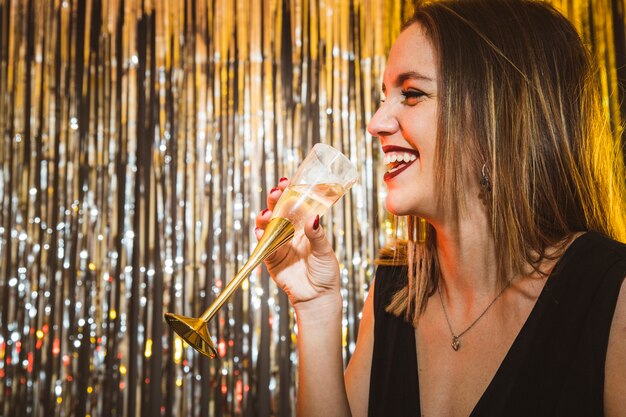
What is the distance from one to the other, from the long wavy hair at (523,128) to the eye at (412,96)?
0.04 meters

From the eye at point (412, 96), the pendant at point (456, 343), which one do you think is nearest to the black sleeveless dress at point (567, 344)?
the pendant at point (456, 343)

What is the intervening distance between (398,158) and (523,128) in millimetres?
230

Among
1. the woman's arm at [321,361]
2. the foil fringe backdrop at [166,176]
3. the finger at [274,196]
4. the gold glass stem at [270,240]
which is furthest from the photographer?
the foil fringe backdrop at [166,176]

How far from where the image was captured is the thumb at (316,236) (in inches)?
41.2

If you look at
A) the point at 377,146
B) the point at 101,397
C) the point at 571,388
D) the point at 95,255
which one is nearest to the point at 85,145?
the point at 95,255

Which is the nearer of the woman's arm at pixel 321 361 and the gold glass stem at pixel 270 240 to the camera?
the gold glass stem at pixel 270 240

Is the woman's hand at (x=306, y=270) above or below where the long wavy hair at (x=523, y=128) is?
below

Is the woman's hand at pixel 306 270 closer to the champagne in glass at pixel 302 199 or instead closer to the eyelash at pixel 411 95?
the champagne in glass at pixel 302 199

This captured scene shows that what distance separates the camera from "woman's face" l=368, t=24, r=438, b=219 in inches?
42.4

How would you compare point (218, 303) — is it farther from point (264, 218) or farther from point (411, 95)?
point (411, 95)

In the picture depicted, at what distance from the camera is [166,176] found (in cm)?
169

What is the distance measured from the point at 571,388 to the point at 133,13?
60.6 inches

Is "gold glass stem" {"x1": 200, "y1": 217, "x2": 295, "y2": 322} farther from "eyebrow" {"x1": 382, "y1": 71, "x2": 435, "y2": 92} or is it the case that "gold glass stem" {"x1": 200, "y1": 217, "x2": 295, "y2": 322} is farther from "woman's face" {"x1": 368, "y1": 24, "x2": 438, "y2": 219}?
"eyebrow" {"x1": 382, "y1": 71, "x2": 435, "y2": 92}

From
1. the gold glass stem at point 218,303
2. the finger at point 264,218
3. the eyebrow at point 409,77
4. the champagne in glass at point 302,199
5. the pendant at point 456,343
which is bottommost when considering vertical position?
the pendant at point 456,343
